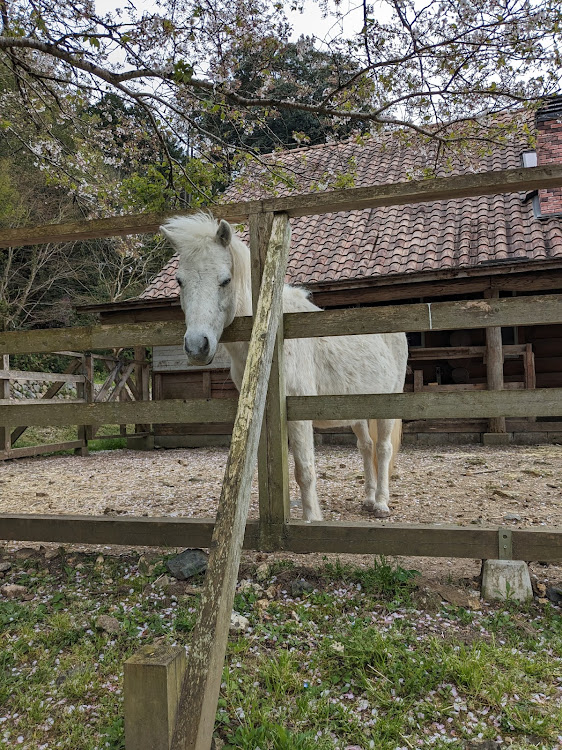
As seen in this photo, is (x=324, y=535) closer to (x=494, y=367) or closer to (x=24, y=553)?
(x=24, y=553)

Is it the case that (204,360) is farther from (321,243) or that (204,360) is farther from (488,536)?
(321,243)

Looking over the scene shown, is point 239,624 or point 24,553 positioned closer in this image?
point 239,624

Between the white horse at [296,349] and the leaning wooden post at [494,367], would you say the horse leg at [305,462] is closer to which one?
the white horse at [296,349]

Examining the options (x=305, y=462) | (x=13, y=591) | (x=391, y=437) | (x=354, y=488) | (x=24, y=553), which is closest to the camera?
(x=13, y=591)

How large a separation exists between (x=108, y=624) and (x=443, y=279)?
8507 mm

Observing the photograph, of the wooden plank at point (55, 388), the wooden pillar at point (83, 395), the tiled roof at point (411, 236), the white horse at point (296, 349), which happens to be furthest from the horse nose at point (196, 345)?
the wooden pillar at point (83, 395)

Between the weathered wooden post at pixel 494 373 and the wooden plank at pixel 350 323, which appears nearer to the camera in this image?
the wooden plank at pixel 350 323

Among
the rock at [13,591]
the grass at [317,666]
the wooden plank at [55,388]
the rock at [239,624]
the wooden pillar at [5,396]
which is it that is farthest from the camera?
the wooden plank at [55,388]

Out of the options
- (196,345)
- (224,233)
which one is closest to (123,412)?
(196,345)

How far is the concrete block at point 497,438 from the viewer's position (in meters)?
9.19

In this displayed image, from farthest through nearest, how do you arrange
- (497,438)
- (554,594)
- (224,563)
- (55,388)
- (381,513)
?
1. (55,388)
2. (497,438)
3. (381,513)
4. (554,594)
5. (224,563)

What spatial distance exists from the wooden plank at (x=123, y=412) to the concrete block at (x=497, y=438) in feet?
25.7

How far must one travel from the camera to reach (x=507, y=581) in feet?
7.47

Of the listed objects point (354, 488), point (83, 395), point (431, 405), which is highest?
point (83, 395)
